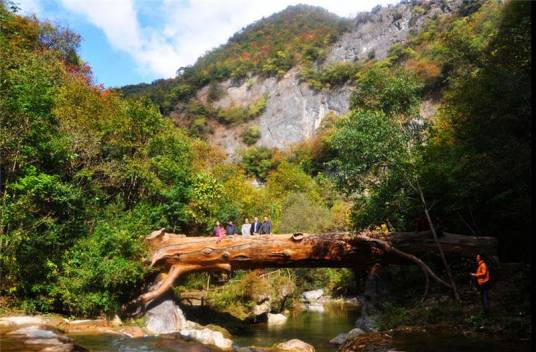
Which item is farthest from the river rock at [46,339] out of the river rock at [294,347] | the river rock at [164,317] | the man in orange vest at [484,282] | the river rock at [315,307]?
the river rock at [315,307]

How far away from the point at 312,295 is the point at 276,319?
9895 millimetres

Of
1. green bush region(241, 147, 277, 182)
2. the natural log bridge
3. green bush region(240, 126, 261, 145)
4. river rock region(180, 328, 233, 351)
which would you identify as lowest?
river rock region(180, 328, 233, 351)

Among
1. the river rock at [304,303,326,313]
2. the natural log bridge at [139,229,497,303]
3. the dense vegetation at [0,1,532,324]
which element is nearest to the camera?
the dense vegetation at [0,1,532,324]

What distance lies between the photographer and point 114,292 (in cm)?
1536

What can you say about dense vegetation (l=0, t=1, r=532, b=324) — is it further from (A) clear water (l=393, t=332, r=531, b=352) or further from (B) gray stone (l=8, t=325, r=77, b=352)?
(B) gray stone (l=8, t=325, r=77, b=352)

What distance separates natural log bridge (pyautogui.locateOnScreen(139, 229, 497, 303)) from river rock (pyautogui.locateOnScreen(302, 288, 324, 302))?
53.4 feet

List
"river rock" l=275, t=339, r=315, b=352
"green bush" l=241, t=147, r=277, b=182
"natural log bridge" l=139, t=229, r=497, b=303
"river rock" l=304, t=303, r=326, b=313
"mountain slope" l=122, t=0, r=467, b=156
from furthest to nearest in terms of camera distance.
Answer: "mountain slope" l=122, t=0, r=467, b=156
"green bush" l=241, t=147, r=277, b=182
"river rock" l=304, t=303, r=326, b=313
"natural log bridge" l=139, t=229, r=497, b=303
"river rock" l=275, t=339, r=315, b=352

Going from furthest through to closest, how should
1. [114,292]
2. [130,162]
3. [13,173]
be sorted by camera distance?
Answer: 1. [130,162]
2. [114,292]
3. [13,173]

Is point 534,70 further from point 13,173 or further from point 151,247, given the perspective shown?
point 13,173

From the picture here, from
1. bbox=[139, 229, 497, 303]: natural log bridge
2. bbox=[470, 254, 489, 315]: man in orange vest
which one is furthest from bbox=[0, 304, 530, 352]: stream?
bbox=[139, 229, 497, 303]: natural log bridge

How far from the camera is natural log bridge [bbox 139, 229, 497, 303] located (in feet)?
47.5

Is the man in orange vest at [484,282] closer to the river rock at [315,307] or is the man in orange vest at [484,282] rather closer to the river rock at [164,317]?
the river rock at [164,317]

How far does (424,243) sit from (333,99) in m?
63.0

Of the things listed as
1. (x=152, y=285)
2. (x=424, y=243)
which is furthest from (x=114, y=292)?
(x=424, y=243)
